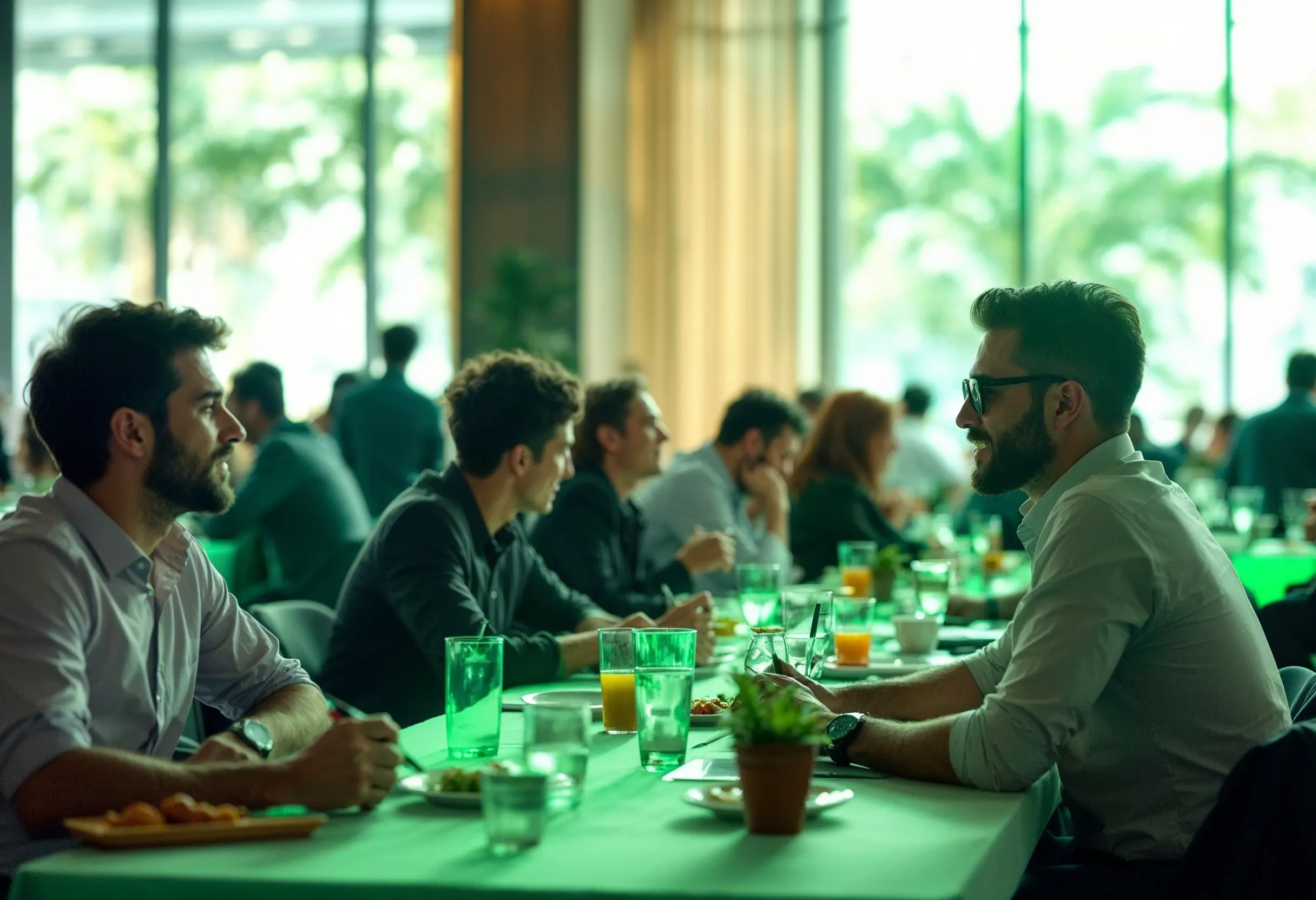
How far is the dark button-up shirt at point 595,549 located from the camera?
366cm

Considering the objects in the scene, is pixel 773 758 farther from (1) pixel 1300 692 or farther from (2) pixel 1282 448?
(2) pixel 1282 448

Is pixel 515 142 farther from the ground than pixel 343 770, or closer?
farther from the ground

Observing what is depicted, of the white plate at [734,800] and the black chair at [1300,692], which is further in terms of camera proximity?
the black chair at [1300,692]

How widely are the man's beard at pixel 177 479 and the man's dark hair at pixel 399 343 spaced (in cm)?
496

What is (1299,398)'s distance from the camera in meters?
7.12

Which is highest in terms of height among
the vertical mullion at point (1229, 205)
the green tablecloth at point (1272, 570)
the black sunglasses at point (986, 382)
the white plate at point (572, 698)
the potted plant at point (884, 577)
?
the vertical mullion at point (1229, 205)

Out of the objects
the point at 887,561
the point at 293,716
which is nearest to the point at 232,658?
the point at 293,716

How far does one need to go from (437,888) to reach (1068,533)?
0.94m

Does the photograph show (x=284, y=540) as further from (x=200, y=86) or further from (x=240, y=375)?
(x=200, y=86)

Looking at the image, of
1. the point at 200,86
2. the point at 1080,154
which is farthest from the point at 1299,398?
the point at 200,86

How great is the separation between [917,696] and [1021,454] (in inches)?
15.6

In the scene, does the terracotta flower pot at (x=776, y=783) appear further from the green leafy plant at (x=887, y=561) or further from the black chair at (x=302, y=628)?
the green leafy plant at (x=887, y=561)

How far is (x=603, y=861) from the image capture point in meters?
1.38

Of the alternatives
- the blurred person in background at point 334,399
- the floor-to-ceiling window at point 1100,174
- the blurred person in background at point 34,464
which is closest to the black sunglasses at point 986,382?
the blurred person in background at point 34,464
